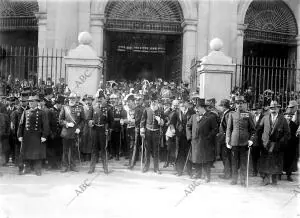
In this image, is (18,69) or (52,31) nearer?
(52,31)

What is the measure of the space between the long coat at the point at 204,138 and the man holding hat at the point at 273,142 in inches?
42.6

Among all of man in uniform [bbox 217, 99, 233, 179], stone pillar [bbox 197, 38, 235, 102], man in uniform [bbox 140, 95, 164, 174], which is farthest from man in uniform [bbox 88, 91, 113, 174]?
stone pillar [bbox 197, 38, 235, 102]

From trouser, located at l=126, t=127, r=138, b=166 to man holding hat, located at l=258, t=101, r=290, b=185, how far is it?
116 inches

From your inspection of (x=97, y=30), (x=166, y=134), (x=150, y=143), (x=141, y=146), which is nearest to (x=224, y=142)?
(x=166, y=134)

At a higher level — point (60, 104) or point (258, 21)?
point (258, 21)

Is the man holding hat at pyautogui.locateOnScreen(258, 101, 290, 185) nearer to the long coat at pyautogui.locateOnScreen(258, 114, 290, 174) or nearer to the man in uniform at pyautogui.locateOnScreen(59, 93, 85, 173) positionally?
the long coat at pyautogui.locateOnScreen(258, 114, 290, 174)

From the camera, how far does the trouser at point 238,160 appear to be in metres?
9.86

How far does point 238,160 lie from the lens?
32.9ft

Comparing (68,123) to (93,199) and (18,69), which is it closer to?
(93,199)

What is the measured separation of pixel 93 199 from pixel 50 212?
45.2 inches

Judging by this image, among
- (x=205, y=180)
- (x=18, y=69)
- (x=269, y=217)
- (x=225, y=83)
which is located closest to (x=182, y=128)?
(x=205, y=180)

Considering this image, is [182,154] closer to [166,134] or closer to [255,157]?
[166,134]

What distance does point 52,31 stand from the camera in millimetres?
19609

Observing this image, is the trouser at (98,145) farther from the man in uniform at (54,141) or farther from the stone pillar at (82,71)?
the stone pillar at (82,71)
